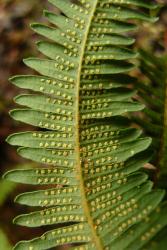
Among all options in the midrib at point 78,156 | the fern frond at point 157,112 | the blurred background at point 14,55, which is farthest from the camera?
the blurred background at point 14,55

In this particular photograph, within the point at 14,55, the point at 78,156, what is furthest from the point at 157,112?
the point at 14,55

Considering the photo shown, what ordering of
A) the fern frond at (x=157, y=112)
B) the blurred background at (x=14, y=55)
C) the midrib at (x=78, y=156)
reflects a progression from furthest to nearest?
the blurred background at (x=14, y=55) < the fern frond at (x=157, y=112) < the midrib at (x=78, y=156)

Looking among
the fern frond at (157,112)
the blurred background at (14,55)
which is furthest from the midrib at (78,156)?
the blurred background at (14,55)

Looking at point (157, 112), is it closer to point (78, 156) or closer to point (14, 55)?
point (78, 156)

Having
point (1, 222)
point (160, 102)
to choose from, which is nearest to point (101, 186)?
point (160, 102)

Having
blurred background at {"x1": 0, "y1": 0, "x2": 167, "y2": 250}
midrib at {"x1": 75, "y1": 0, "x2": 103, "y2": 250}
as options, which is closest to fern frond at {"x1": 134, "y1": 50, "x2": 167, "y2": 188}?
midrib at {"x1": 75, "y1": 0, "x2": 103, "y2": 250}

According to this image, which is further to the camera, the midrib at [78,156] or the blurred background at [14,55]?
the blurred background at [14,55]

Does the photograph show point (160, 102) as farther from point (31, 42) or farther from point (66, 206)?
point (31, 42)

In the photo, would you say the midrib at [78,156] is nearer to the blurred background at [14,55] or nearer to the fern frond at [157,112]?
the fern frond at [157,112]
